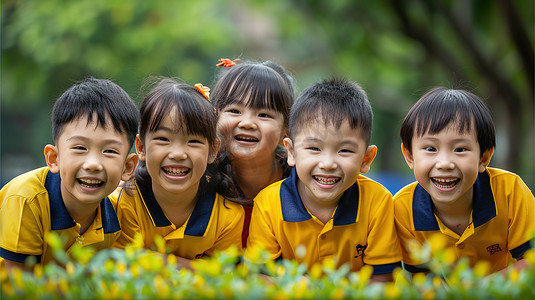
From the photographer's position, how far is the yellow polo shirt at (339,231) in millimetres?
3535

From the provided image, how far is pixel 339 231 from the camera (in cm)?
357

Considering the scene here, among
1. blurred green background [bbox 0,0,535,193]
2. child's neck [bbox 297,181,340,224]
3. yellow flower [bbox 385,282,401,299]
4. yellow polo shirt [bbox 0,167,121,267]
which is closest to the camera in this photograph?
yellow flower [bbox 385,282,401,299]

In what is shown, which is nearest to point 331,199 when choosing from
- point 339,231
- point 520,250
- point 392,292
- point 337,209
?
point 337,209

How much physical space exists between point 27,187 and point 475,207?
99.4 inches

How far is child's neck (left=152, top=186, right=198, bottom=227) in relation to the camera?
3.67 meters

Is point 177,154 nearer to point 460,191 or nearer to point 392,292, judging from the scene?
point 460,191

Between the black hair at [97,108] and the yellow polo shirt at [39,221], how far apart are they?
11.0 inches

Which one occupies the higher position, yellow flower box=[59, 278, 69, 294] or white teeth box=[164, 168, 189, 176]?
white teeth box=[164, 168, 189, 176]

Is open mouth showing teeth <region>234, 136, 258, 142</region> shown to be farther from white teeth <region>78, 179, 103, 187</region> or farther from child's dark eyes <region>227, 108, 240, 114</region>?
white teeth <region>78, 179, 103, 187</region>

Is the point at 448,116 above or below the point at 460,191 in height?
above

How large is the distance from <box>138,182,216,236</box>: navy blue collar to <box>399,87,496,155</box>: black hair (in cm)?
126

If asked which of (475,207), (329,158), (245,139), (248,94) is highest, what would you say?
(248,94)

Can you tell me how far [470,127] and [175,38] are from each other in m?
11.5

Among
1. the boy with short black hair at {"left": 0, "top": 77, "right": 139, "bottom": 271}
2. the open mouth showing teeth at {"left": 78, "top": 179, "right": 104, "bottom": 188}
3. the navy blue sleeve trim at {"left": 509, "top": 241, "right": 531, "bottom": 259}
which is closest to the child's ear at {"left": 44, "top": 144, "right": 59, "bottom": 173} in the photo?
the boy with short black hair at {"left": 0, "top": 77, "right": 139, "bottom": 271}
